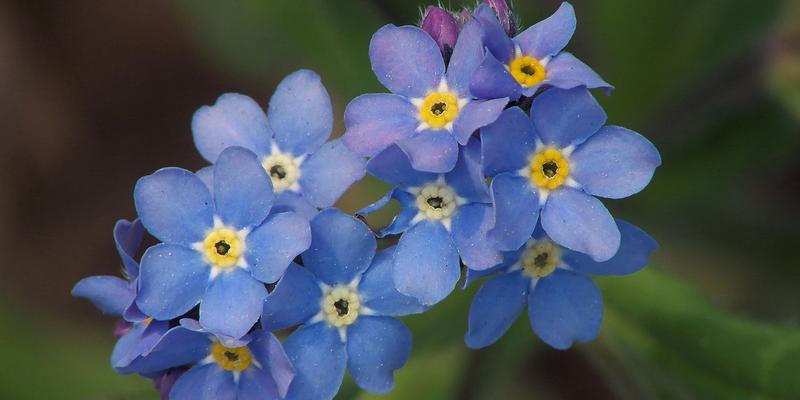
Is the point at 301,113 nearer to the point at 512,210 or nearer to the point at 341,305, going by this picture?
the point at 341,305

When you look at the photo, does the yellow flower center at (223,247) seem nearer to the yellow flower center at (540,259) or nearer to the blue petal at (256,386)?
the blue petal at (256,386)

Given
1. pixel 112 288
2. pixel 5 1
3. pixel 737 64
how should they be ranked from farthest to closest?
pixel 5 1, pixel 737 64, pixel 112 288

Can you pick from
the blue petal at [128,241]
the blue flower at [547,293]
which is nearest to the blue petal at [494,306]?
the blue flower at [547,293]

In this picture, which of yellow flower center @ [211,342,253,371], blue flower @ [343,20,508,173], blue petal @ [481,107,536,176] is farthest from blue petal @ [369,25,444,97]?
yellow flower center @ [211,342,253,371]

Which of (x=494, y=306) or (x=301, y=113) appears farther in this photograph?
(x=301, y=113)

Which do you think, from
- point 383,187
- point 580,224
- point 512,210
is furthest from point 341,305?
point 383,187

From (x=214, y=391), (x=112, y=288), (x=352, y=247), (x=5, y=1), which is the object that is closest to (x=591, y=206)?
(x=352, y=247)

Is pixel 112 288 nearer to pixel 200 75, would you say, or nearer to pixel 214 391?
pixel 214 391

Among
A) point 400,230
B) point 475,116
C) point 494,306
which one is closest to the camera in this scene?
point 475,116
